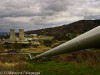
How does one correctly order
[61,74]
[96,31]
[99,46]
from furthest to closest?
1. [61,74]
2. [99,46]
3. [96,31]

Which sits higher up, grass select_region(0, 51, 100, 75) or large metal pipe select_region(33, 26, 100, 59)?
large metal pipe select_region(33, 26, 100, 59)

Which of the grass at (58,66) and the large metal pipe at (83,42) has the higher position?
the large metal pipe at (83,42)

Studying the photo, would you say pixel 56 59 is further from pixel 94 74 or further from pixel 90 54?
pixel 94 74

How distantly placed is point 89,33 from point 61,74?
471 inches

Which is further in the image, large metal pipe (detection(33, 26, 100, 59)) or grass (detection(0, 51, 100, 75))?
grass (detection(0, 51, 100, 75))

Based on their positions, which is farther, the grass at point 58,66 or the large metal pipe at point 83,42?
the grass at point 58,66

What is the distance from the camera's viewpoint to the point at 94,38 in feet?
8.54

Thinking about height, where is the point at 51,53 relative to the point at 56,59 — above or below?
above

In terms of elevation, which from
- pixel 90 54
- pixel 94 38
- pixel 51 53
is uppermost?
pixel 94 38

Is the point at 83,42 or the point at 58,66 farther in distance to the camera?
the point at 58,66

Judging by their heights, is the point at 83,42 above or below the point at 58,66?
above

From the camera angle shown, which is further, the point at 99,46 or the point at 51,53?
the point at 51,53

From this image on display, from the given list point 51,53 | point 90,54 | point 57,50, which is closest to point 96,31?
point 57,50

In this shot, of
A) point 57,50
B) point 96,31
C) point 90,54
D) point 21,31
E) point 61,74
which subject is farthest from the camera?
point 21,31
